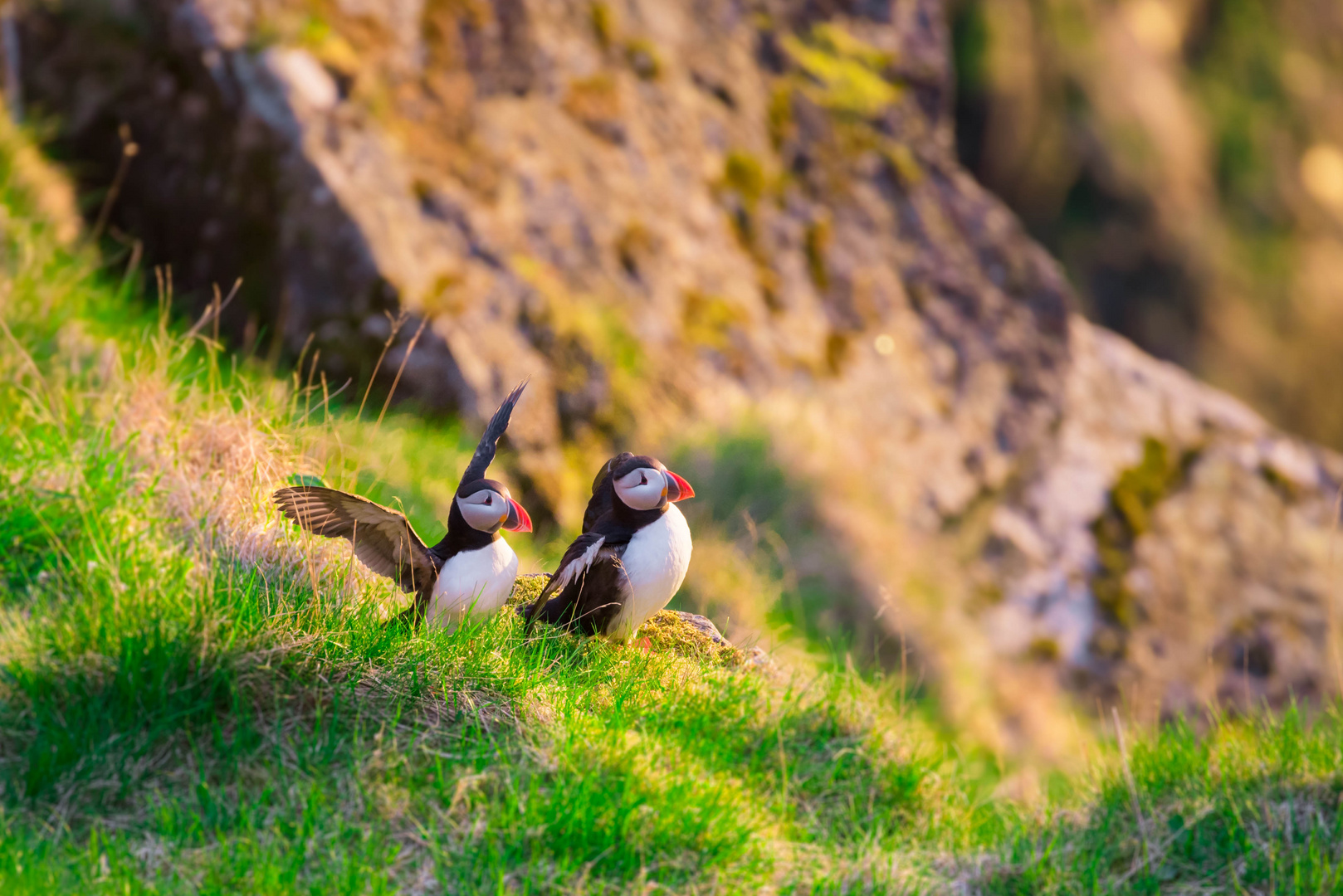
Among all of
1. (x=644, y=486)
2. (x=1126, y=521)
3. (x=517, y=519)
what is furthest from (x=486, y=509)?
(x=1126, y=521)

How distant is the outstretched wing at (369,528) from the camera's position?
291 cm

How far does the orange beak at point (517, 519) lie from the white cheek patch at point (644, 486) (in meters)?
0.31

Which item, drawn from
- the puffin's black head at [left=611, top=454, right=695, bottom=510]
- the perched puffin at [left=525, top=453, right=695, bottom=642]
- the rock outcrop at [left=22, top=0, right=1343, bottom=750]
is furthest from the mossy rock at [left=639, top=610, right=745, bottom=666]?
the rock outcrop at [left=22, top=0, right=1343, bottom=750]

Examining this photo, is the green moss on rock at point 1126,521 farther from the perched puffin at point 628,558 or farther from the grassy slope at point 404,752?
the perched puffin at point 628,558

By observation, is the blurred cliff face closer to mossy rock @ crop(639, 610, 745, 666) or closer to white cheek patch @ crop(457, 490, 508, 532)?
mossy rock @ crop(639, 610, 745, 666)

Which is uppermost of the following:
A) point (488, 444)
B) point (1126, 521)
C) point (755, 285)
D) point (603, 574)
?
point (488, 444)

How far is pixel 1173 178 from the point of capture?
14.3 metres

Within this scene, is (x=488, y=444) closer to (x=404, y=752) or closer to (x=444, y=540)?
(x=444, y=540)

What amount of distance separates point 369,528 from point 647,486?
0.83 meters

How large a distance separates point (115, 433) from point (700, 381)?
342cm

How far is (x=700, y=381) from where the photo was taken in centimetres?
633

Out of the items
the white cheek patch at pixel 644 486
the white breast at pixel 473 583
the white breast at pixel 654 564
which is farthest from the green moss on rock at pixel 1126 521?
the white breast at pixel 473 583

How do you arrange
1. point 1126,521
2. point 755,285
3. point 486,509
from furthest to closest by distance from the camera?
point 1126,521
point 755,285
point 486,509

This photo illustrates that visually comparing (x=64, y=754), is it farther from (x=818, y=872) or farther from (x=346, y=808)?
(x=818, y=872)
